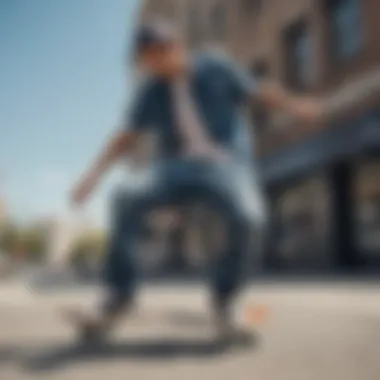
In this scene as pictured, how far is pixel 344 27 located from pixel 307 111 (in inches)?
68.3

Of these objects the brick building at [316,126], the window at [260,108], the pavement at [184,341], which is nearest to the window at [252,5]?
the brick building at [316,126]

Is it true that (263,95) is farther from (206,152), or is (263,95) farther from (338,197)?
(338,197)

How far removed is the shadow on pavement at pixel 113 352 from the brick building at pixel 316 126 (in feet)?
1.83

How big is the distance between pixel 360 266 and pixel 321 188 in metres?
0.54

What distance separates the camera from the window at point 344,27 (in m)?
2.96

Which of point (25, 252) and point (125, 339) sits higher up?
point (25, 252)

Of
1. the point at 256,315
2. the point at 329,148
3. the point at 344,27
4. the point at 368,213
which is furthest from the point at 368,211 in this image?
the point at 256,315

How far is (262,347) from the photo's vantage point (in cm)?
145

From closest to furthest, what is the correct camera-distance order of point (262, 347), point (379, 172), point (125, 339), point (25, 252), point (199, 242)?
point (25, 252)
point (262, 347)
point (125, 339)
point (199, 242)
point (379, 172)

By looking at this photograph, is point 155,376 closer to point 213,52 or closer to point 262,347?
point 262,347

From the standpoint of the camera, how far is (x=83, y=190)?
4.25 feet

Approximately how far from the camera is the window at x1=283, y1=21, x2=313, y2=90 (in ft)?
6.81

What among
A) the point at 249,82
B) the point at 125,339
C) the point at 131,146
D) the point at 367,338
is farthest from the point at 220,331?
the point at 249,82

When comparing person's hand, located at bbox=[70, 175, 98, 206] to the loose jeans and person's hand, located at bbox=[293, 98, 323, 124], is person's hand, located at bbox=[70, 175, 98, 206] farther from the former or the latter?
person's hand, located at bbox=[293, 98, 323, 124]
